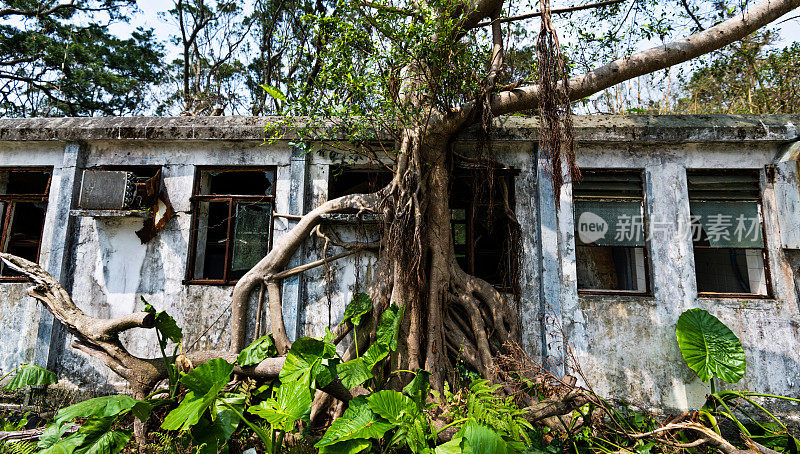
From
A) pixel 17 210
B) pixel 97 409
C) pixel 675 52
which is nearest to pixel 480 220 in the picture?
pixel 675 52

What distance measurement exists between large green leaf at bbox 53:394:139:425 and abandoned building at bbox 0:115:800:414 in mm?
1574

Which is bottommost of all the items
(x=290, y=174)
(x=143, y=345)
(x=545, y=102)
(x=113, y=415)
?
(x=113, y=415)

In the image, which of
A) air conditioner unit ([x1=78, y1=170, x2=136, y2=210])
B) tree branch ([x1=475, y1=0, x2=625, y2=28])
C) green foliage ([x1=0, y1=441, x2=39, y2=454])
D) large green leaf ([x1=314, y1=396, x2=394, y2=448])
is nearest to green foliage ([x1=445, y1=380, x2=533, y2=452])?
large green leaf ([x1=314, y1=396, x2=394, y2=448])

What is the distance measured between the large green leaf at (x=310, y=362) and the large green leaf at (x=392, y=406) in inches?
20.4

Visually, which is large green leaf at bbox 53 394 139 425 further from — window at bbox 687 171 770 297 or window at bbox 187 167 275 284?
window at bbox 687 171 770 297

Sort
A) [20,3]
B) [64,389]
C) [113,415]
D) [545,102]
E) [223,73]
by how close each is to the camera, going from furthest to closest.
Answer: [223,73], [20,3], [64,389], [545,102], [113,415]

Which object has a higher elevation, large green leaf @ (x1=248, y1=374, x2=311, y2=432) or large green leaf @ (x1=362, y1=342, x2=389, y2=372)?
large green leaf @ (x1=362, y1=342, x2=389, y2=372)

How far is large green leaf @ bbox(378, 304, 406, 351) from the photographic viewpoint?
15.0ft

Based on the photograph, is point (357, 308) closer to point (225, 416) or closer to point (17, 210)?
point (225, 416)

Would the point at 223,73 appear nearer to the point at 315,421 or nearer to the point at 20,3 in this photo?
the point at 20,3

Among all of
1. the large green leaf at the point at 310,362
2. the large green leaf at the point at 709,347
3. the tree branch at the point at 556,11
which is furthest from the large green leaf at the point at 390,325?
the tree branch at the point at 556,11

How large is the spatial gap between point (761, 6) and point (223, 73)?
46.7 ft

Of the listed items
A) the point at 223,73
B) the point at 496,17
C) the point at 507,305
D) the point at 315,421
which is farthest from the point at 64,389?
the point at 223,73

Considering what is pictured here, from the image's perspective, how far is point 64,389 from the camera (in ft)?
17.7
